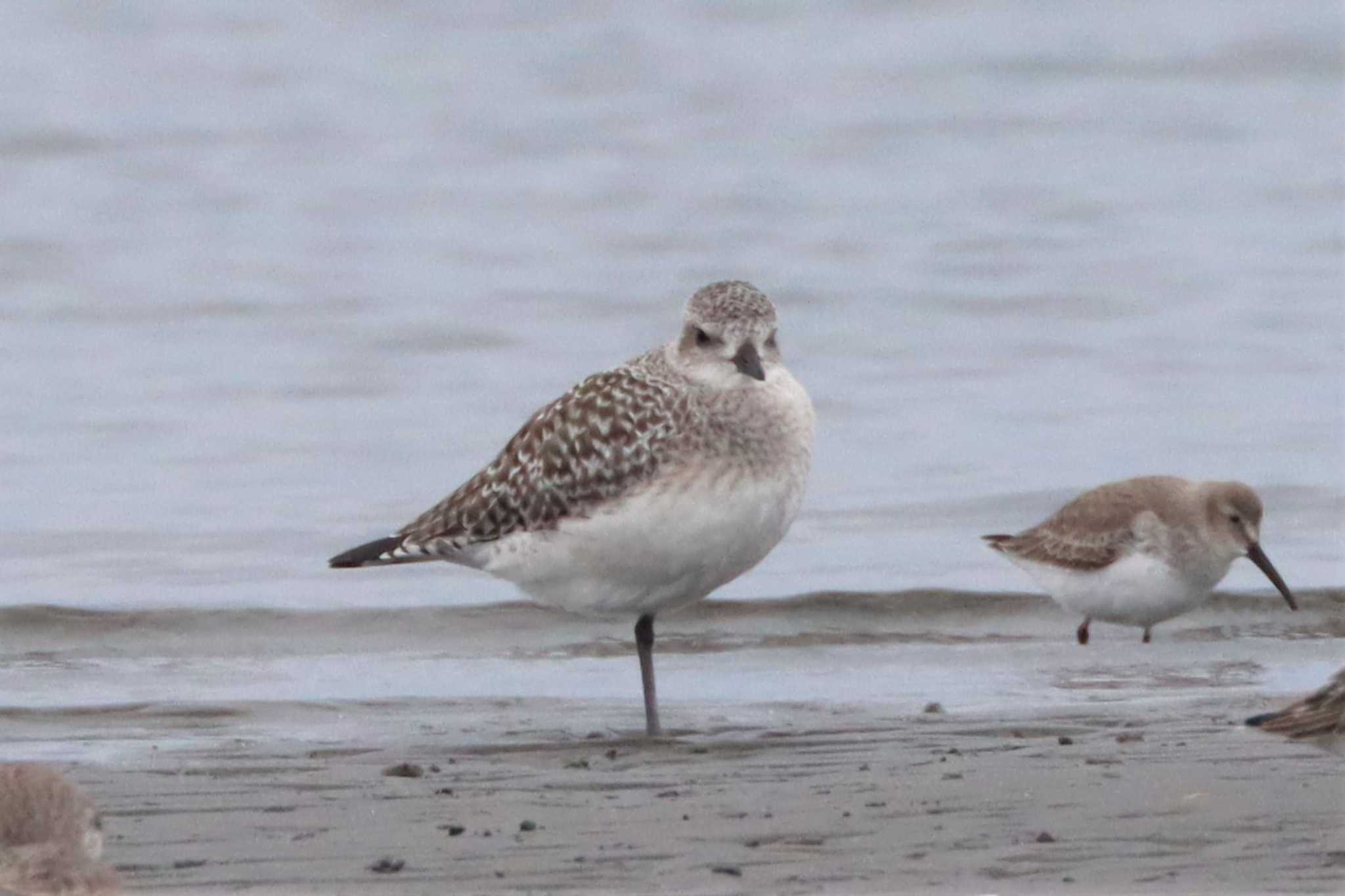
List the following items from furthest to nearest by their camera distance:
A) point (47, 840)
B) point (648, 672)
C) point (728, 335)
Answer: point (648, 672) < point (728, 335) < point (47, 840)

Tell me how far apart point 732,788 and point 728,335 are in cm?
196

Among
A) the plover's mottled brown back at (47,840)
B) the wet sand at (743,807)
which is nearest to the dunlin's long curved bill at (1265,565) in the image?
the wet sand at (743,807)

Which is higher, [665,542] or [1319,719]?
[665,542]

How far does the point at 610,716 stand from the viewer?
9.23 meters

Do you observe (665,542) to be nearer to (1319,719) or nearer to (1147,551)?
(1319,719)

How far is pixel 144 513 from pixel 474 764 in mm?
6110

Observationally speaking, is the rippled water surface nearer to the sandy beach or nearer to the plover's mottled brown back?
the sandy beach

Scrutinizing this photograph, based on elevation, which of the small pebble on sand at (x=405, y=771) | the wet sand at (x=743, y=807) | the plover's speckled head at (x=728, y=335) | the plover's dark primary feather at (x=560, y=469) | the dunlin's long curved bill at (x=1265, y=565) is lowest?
the wet sand at (x=743, y=807)

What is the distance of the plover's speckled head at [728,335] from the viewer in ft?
28.5

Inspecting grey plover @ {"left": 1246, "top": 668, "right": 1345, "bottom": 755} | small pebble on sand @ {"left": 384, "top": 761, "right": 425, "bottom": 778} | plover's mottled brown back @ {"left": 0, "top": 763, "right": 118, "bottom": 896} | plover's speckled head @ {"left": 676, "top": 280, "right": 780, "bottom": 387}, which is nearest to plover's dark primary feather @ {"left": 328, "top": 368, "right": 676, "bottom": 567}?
plover's speckled head @ {"left": 676, "top": 280, "right": 780, "bottom": 387}

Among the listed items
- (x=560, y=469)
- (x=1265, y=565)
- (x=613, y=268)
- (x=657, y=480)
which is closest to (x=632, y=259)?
(x=613, y=268)

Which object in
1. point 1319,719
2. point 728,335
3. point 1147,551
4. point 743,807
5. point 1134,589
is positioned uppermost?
point 728,335

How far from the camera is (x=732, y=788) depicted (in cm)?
725

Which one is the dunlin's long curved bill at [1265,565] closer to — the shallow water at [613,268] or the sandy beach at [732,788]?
the sandy beach at [732,788]
